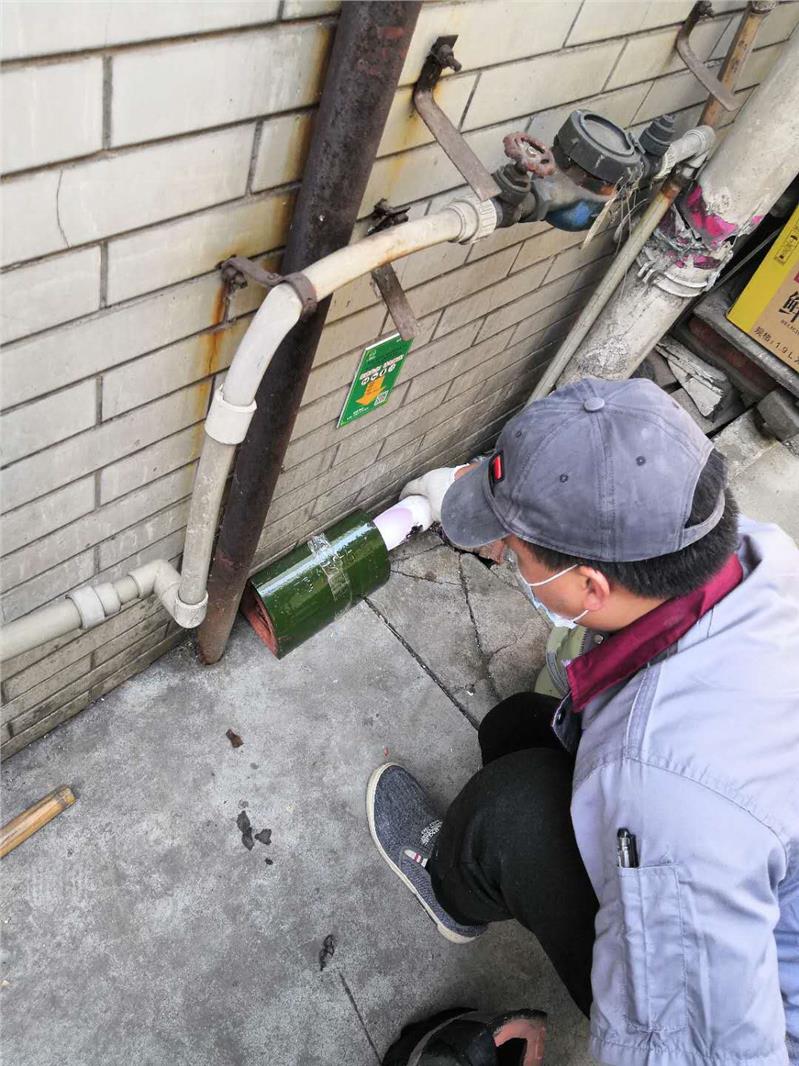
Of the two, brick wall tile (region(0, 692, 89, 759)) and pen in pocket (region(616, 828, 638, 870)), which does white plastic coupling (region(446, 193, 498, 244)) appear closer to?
pen in pocket (region(616, 828, 638, 870))

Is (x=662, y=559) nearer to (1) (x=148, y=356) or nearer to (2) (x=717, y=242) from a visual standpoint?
(1) (x=148, y=356)

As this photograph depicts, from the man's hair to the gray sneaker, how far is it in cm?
113

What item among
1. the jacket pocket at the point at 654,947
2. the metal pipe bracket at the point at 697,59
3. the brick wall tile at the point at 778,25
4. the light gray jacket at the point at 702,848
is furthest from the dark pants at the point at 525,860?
the brick wall tile at the point at 778,25

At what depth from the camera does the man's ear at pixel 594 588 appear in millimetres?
1460

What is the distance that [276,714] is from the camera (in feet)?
7.89

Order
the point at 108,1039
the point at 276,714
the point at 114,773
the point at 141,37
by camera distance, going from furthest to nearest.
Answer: the point at 276,714, the point at 114,773, the point at 108,1039, the point at 141,37

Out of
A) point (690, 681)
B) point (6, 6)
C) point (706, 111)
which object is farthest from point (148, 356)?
point (706, 111)

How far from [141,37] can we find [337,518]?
1855 millimetres

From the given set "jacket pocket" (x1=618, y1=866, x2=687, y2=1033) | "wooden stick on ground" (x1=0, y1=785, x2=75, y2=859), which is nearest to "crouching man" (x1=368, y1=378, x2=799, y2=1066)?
"jacket pocket" (x1=618, y1=866, x2=687, y2=1033)

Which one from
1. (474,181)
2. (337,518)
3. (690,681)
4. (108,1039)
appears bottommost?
(108,1039)

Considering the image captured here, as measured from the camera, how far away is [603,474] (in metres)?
1.40

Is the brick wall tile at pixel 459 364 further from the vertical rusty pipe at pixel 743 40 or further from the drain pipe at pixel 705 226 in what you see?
the vertical rusty pipe at pixel 743 40

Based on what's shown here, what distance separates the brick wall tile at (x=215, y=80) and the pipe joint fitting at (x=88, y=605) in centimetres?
94

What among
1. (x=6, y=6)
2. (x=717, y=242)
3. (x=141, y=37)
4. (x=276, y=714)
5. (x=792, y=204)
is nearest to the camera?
(x=6, y=6)
